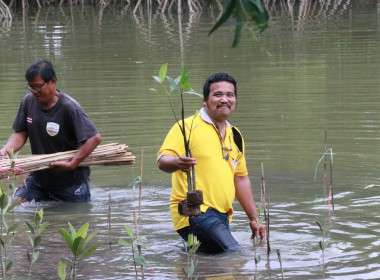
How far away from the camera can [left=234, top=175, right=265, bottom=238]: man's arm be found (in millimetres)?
5695

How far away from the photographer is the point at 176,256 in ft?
19.1

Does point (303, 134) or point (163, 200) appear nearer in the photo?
point (163, 200)

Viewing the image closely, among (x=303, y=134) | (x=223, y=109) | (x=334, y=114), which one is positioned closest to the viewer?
(x=223, y=109)

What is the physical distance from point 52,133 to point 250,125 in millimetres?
3632

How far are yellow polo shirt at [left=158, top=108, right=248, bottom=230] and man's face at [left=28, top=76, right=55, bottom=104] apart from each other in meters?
1.58

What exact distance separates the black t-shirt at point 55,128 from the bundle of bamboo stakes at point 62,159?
15 cm

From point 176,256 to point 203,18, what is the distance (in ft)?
59.7

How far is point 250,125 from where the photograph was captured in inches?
394

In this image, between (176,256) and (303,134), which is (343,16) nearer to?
(303,134)

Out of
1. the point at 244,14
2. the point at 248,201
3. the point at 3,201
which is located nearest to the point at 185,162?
the point at 248,201

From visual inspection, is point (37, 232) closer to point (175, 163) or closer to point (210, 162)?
point (175, 163)

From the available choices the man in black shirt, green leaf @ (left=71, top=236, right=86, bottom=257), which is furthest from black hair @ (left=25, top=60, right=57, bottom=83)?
green leaf @ (left=71, top=236, right=86, bottom=257)

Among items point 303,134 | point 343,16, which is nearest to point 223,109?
point 303,134

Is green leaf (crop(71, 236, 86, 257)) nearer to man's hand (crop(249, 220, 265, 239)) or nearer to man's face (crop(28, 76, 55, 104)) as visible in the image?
man's hand (crop(249, 220, 265, 239))
